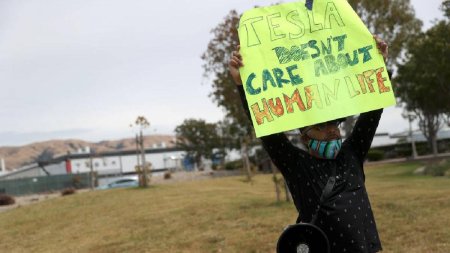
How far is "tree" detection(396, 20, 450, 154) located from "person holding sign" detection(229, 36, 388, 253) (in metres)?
28.2

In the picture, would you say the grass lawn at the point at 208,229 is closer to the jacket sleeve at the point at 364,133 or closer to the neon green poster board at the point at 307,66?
the jacket sleeve at the point at 364,133

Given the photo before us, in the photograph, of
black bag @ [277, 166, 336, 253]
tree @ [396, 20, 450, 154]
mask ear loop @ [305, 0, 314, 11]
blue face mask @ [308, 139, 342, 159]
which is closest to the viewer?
black bag @ [277, 166, 336, 253]

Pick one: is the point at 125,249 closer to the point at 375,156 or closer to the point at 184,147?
the point at 375,156

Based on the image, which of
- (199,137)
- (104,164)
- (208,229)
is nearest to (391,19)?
(208,229)

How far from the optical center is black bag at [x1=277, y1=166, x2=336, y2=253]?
Answer: 2773 millimetres

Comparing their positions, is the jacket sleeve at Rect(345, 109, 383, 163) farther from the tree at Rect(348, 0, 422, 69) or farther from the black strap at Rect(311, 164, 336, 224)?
the tree at Rect(348, 0, 422, 69)

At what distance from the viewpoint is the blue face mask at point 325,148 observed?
2.93 m

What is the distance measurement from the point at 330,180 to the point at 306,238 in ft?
1.11

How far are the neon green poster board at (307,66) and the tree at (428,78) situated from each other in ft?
91.1

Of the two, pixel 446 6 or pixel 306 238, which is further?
pixel 446 6

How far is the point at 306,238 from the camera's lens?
2.81 meters

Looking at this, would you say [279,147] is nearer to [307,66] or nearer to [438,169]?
[307,66]

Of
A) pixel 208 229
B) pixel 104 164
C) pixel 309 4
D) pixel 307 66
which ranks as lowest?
pixel 208 229

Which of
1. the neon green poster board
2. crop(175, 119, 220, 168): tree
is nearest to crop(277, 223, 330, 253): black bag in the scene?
the neon green poster board
